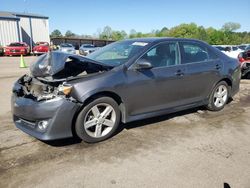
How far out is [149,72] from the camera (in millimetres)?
4254

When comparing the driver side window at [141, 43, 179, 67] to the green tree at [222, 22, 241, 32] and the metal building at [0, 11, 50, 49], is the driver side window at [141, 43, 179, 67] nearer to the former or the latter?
the metal building at [0, 11, 50, 49]

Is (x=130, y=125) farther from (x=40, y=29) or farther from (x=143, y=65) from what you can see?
(x=40, y=29)

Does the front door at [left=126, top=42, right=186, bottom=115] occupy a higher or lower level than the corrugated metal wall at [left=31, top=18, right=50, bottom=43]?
lower

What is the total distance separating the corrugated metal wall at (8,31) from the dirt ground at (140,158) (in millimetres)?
34470

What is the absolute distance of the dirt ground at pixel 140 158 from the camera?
2.93m

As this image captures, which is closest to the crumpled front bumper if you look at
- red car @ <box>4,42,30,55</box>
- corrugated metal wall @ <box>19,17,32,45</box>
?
red car @ <box>4,42,30,55</box>

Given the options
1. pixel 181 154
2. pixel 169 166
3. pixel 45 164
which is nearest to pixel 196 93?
pixel 181 154

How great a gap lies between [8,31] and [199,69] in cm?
3623

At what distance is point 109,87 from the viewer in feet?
12.5

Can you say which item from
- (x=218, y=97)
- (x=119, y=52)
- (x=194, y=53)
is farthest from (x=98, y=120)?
(x=218, y=97)

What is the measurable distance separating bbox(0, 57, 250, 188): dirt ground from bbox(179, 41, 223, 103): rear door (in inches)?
25.9

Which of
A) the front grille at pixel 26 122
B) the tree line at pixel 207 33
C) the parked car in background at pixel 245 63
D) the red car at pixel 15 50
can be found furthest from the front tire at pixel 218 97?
the tree line at pixel 207 33

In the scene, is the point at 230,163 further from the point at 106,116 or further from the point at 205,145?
the point at 106,116

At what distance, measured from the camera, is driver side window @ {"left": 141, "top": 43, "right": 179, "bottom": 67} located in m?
4.41
